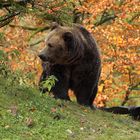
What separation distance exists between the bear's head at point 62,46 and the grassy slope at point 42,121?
198 centimetres

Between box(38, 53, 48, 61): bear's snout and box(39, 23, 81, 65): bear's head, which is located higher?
box(39, 23, 81, 65): bear's head

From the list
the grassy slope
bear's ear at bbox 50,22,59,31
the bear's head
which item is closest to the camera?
the grassy slope

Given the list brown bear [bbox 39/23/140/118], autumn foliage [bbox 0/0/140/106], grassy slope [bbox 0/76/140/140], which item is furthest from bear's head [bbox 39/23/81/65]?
A: autumn foliage [bbox 0/0/140/106]

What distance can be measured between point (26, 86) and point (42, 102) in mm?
811

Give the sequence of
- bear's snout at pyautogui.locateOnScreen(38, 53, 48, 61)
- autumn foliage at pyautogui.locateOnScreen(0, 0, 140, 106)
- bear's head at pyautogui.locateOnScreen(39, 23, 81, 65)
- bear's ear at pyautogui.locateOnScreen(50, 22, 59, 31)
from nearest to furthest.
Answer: bear's snout at pyautogui.locateOnScreen(38, 53, 48, 61), bear's head at pyautogui.locateOnScreen(39, 23, 81, 65), bear's ear at pyautogui.locateOnScreen(50, 22, 59, 31), autumn foliage at pyautogui.locateOnScreen(0, 0, 140, 106)

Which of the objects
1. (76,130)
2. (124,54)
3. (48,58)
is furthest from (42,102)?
Answer: (124,54)

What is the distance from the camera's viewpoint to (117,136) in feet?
24.6

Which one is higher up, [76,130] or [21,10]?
[21,10]

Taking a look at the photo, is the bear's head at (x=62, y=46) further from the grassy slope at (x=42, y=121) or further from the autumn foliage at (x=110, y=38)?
the autumn foliage at (x=110, y=38)

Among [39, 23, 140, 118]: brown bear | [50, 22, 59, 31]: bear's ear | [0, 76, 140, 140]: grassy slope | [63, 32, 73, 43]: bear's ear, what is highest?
[50, 22, 59, 31]: bear's ear

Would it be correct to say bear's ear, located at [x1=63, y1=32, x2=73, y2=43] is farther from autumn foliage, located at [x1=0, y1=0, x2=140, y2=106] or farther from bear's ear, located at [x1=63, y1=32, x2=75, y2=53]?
autumn foliage, located at [x1=0, y1=0, x2=140, y2=106]

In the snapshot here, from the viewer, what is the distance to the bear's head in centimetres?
1112

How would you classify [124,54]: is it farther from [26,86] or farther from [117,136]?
[117,136]

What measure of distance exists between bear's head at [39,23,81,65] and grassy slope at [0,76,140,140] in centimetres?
198
